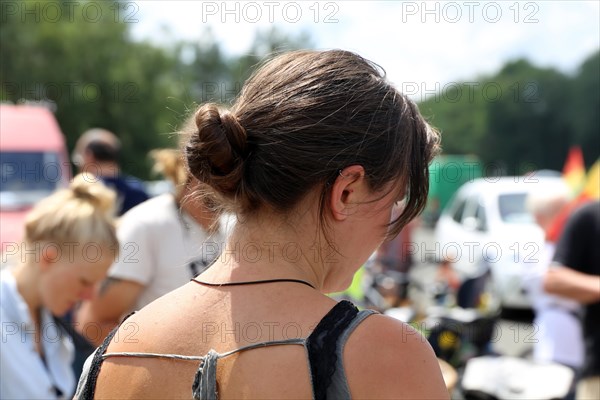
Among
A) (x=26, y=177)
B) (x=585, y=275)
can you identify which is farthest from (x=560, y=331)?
(x=26, y=177)

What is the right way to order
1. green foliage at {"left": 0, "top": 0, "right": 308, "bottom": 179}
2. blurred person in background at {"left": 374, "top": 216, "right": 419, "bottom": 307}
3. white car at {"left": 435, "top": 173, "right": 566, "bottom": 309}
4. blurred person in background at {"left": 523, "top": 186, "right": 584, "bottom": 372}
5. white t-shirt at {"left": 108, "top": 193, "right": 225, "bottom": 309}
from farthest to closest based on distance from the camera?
green foliage at {"left": 0, "top": 0, "right": 308, "bottom": 179} < white car at {"left": 435, "top": 173, "right": 566, "bottom": 309} < blurred person in background at {"left": 374, "top": 216, "right": 419, "bottom": 307} < blurred person in background at {"left": 523, "top": 186, "right": 584, "bottom": 372} < white t-shirt at {"left": 108, "top": 193, "right": 225, "bottom": 309}

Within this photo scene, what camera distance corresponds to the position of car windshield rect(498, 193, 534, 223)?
34.3ft

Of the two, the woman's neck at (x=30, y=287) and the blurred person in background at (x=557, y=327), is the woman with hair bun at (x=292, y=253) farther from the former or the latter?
the blurred person in background at (x=557, y=327)

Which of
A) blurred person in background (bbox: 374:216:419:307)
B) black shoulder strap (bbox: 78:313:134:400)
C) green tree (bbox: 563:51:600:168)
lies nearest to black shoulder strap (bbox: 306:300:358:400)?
black shoulder strap (bbox: 78:313:134:400)

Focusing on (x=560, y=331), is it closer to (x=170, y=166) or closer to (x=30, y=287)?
(x=170, y=166)

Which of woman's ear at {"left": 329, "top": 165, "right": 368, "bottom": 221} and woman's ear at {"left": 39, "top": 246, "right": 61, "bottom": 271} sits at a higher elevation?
woman's ear at {"left": 329, "top": 165, "right": 368, "bottom": 221}

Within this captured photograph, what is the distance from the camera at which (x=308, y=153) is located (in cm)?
118

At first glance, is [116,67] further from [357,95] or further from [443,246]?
[357,95]

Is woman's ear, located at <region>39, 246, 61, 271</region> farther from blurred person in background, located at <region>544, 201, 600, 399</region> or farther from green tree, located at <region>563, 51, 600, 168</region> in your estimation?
green tree, located at <region>563, 51, 600, 168</region>

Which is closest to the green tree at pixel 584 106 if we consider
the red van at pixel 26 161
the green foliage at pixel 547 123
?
the green foliage at pixel 547 123

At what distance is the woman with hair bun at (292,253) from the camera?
1102 millimetres

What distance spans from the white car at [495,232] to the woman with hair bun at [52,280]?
254 inches

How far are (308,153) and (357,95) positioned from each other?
127mm

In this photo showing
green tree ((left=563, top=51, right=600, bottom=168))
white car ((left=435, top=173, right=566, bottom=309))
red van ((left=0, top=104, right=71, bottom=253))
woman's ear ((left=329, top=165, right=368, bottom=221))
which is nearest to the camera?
woman's ear ((left=329, top=165, right=368, bottom=221))
